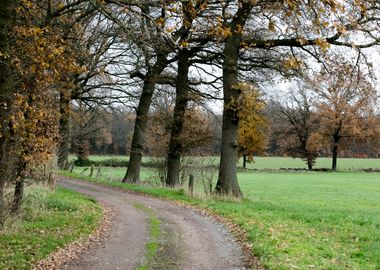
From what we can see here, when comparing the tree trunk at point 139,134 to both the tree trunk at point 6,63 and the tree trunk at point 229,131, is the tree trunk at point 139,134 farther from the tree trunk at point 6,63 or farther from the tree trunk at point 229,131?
the tree trunk at point 6,63

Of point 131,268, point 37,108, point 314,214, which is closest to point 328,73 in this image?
point 314,214

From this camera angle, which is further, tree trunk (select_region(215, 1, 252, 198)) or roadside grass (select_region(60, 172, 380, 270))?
tree trunk (select_region(215, 1, 252, 198))

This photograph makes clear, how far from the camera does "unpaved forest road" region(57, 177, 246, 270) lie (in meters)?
8.51

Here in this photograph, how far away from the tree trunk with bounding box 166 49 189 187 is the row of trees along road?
0.05m

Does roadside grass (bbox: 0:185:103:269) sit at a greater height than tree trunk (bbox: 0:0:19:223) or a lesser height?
lesser

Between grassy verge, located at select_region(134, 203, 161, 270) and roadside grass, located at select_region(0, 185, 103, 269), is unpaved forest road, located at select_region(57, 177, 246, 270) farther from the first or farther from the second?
roadside grass, located at select_region(0, 185, 103, 269)

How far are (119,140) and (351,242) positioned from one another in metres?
89.1

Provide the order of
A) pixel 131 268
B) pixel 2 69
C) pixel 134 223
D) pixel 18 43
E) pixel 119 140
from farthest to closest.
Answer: pixel 119 140 → pixel 134 223 → pixel 18 43 → pixel 2 69 → pixel 131 268

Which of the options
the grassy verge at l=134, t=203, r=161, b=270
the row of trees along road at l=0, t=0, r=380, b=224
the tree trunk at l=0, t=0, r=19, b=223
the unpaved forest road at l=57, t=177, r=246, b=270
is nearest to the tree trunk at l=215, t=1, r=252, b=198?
the row of trees along road at l=0, t=0, r=380, b=224

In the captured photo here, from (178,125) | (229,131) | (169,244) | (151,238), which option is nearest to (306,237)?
(169,244)

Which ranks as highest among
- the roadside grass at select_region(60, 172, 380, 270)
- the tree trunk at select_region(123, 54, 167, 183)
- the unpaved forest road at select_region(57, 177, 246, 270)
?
the tree trunk at select_region(123, 54, 167, 183)

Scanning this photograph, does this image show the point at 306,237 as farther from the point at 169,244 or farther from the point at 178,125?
the point at 178,125

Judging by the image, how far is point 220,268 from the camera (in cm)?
831

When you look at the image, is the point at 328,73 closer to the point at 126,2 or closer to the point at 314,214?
the point at 314,214
